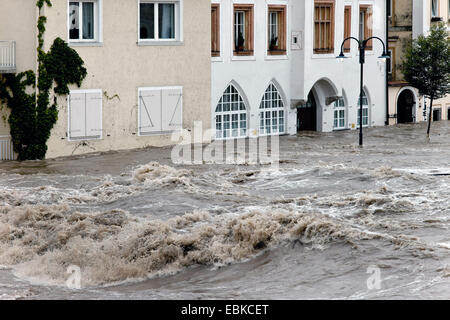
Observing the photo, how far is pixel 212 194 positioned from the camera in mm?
25922

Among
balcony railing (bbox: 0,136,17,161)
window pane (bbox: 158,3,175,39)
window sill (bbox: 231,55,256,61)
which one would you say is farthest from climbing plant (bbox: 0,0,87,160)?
window sill (bbox: 231,55,256,61)

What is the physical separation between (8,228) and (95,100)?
13065mm

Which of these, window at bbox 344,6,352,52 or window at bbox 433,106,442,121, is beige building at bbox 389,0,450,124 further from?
window at bbox 344,6,352,52

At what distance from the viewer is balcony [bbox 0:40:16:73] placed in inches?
1280

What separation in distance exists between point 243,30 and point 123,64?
259 inches

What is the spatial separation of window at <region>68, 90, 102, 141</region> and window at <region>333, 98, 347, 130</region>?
13564mm

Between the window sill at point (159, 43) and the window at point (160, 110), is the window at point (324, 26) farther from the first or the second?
the window at point (160, 110)

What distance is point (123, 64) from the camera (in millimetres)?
35062

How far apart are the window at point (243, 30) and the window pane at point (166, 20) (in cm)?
382

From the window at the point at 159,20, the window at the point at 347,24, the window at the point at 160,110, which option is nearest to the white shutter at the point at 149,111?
the window at the point at 160,110

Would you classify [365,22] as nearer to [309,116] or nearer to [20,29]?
[309,116]

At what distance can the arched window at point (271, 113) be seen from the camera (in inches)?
1615

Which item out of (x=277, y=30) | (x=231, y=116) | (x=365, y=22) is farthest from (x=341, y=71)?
(x=231, y=116)
